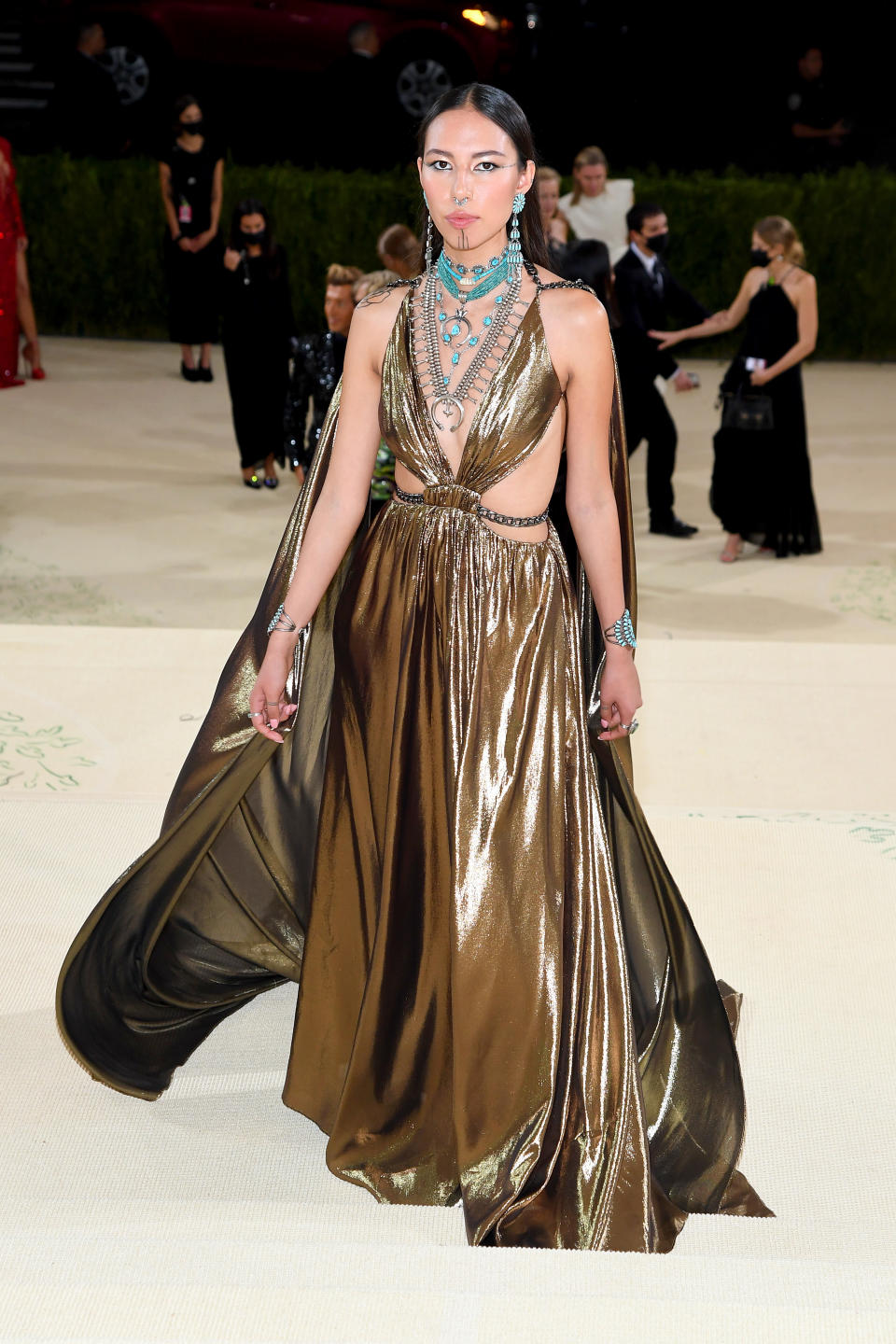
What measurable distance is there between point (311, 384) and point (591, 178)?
8.91 feet

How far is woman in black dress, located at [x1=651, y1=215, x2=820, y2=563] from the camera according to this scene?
19.5 feet

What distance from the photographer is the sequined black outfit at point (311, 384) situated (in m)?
5.62

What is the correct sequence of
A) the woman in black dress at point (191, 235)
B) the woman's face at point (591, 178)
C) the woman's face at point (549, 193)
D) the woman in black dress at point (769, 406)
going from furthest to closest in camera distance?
the woman in black dress at point (191, 235) → the woman's face at point (591, 178) → the woman in black dress at point (769, 406) → the woman's face at point (549, 193)

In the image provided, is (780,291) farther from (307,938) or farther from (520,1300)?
(520,1300)

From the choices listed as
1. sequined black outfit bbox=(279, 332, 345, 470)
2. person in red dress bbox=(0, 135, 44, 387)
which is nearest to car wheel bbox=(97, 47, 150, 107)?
person in red dress bbox=(0, 135, 44, 387)

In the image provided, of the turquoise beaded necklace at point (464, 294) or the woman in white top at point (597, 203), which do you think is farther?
the woman in white top at point (597, 203)

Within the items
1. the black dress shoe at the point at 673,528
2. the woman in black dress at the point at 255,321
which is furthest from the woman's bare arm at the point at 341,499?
the woman in black dress at the point at 255,321

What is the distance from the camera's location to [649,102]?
14.9 m

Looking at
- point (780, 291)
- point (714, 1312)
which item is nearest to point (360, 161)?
point (780, 291)

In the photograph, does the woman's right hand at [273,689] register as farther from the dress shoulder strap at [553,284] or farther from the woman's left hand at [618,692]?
the dress shoulder strap at [553,284]

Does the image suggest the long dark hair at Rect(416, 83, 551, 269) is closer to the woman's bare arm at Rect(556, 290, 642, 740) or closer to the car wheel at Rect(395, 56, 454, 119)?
the woman's bare arm at Rect(556, 290, 642, 740)

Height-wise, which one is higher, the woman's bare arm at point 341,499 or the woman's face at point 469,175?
the woman's face at point 469,175

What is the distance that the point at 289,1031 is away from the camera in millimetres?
2703

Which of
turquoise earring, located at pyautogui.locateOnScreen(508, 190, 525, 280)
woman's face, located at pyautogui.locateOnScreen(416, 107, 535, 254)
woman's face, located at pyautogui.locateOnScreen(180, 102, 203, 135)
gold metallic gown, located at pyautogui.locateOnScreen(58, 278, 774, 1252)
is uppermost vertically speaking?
woman's face, located at pyautogui.locateOnScreen(180, 102, 203, 135)
